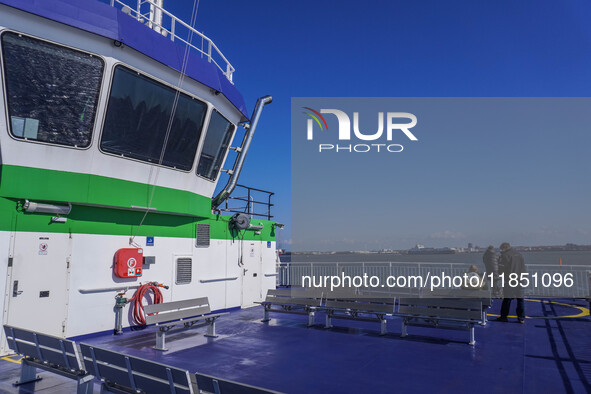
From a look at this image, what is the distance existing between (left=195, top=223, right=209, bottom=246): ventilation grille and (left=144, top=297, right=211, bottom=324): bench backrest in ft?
7.15

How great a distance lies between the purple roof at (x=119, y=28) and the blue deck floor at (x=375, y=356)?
19.7 ft

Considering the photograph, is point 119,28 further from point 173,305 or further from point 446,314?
point 446,314

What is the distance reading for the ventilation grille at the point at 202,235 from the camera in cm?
1108

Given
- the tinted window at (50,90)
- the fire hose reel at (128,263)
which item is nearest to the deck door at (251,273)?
the fire hose reel at (128,263)

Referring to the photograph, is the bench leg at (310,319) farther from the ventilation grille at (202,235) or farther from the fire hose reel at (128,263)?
the fire hose reel at (128,263)

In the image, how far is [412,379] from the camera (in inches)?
235

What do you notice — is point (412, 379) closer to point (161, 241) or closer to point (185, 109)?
point (161, 241)

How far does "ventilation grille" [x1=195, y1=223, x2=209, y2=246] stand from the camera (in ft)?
36.3

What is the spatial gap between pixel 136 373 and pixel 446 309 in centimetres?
631

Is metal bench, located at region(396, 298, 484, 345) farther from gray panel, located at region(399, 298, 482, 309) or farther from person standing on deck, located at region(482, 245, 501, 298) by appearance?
person standing on deck, located at region(482, 245, 501, 298)

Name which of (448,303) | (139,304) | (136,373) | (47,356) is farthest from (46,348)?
(448,303)

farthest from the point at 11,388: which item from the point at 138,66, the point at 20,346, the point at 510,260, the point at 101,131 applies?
the point at 510,260

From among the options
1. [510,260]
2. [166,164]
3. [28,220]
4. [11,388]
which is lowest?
→ [11,388]

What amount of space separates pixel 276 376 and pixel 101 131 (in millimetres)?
5839
